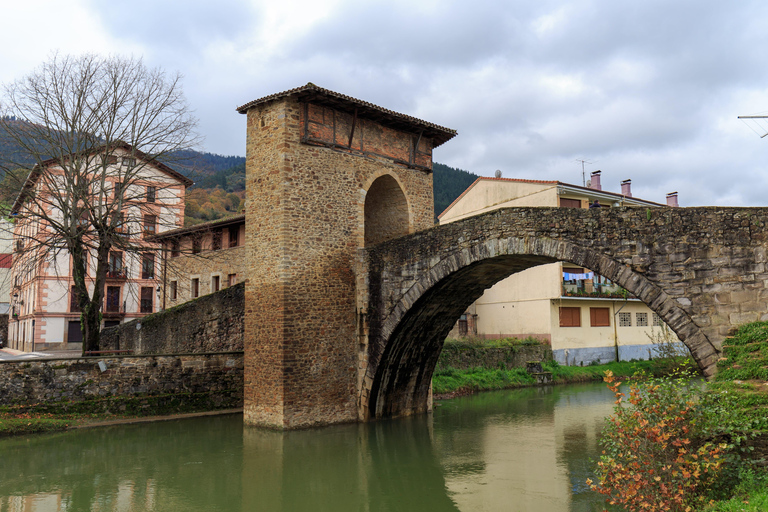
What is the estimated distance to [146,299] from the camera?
34.0 meters

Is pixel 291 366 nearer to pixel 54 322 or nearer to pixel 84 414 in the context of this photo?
pixel 84 414

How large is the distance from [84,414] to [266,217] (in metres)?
6.15

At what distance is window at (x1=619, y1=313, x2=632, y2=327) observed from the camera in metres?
27.2

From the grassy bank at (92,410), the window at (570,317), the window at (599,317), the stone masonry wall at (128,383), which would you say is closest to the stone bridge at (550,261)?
the stone masonry wall at (128,383)

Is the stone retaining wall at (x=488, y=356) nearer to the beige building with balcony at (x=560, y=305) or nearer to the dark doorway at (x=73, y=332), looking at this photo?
the beige building with balcony at (x=560, y=305)

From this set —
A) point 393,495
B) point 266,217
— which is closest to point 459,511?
point 393,495

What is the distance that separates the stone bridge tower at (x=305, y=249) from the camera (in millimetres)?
12828

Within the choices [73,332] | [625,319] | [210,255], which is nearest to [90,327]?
[210,255]

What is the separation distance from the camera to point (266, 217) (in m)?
13.3

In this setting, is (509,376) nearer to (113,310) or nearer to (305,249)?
(305,249)

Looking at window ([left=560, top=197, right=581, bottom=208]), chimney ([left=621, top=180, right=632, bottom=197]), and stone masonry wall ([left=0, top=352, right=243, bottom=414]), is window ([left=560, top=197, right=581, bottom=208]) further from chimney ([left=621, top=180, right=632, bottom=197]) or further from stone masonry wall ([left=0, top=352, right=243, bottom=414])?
stone masonry wall ([left=0, top=352, right=243, bottom=414])

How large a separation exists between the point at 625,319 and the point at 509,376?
325 inches

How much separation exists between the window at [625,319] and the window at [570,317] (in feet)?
9.92

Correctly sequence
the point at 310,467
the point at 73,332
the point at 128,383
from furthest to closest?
the point at 73,332 → the point at 128,383 → the point at 310,467
